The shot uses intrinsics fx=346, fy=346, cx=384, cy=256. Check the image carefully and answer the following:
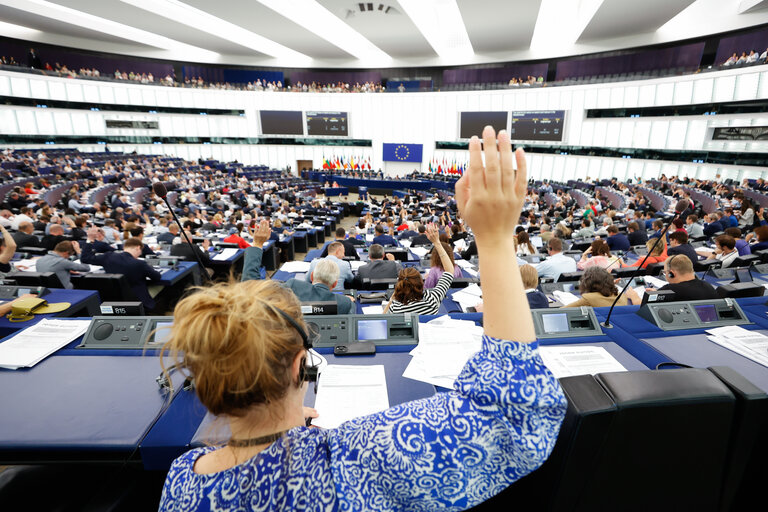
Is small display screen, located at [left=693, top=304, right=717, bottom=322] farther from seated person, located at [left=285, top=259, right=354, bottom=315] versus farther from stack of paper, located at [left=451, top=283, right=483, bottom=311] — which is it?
seated person, located at [left=285, top=259, right=354, bottom=315]

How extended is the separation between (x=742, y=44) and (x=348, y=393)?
21.1 meters

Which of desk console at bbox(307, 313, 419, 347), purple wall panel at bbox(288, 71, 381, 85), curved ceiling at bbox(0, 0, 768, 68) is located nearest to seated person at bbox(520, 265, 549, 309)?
desk console at bbox(307, 313, 419, 347)

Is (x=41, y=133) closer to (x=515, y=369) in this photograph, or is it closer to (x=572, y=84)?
(x=515, y=369)

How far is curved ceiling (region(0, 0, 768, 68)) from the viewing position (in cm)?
1431

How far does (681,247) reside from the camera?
454 cm

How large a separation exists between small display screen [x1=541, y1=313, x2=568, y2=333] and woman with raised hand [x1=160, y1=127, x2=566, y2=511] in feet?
4.59

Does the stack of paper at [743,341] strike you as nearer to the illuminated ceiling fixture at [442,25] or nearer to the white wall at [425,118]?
the white wall at [425,118]

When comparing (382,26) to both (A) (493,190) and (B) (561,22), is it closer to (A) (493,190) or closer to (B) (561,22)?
(B) (561,22)

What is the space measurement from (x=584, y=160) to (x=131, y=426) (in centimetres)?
2274

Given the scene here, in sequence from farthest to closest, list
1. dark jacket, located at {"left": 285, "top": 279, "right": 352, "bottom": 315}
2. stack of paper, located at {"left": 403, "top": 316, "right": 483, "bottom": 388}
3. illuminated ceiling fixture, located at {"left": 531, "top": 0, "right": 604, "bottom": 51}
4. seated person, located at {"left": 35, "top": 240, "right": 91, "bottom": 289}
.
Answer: illuminated ceiling fixture, located at {"left": 531, "top": 0, "right": 604, "bottom": 51}, seated person, located at {"left": 35, "top": 240, "right": 91, "bottom": 289}, dark jacket, located at {"left": 285, "top": 279, "right": 352, "bottom": 315}, stack of paper, located at {"left": 403, "top": 316, "right": 483, "bottom": 388}

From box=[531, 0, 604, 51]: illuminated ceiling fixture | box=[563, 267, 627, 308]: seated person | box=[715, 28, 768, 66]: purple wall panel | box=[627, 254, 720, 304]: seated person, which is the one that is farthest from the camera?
box=[531, 0, 604, 51]: illuminated ceiling fixture

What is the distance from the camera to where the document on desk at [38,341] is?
1586 mm

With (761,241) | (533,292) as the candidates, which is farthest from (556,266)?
(761,241)

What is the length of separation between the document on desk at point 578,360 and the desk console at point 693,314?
1.67 feet
